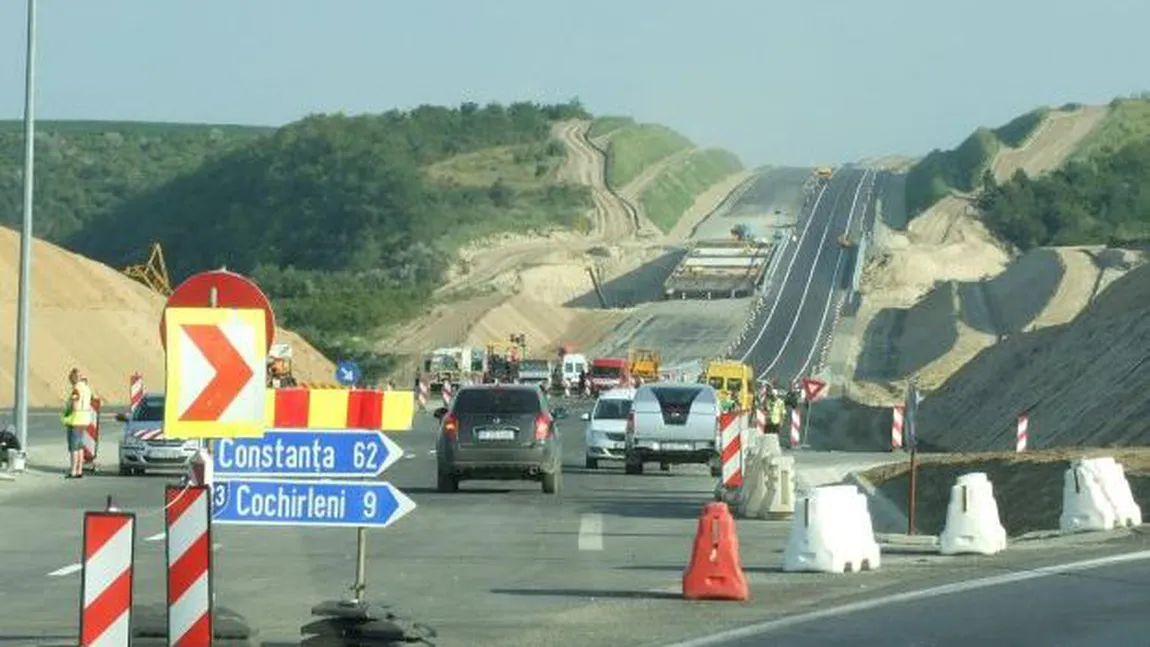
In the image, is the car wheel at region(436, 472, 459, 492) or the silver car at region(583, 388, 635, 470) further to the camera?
the silver car at region(583, 388, 635, 470)

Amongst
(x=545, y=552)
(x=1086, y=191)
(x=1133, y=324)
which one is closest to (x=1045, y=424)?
(x=1133, y=324)

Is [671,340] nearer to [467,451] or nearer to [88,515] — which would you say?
[467,451]

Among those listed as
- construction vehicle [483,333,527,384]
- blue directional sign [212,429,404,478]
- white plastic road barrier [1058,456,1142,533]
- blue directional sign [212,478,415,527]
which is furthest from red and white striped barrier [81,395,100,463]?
construction vehicle [483,333,527,384]

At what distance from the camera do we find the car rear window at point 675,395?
42.5 m

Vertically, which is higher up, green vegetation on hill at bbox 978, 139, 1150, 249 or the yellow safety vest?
green vegetation on hill at bbox 978, 139, 1150, 249

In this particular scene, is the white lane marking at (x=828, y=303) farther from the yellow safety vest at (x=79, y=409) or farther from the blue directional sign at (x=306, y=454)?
the blue directional sign at (x=306, y=454)

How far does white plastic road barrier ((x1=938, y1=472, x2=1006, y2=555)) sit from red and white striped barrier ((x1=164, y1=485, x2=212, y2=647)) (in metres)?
11.0

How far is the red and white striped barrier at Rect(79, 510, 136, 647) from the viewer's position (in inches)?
548

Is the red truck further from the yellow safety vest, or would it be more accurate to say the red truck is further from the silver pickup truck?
the yellow safety vest

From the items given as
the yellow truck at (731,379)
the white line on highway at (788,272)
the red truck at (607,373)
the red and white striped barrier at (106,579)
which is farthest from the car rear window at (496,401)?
the white line on highway at (788,272)

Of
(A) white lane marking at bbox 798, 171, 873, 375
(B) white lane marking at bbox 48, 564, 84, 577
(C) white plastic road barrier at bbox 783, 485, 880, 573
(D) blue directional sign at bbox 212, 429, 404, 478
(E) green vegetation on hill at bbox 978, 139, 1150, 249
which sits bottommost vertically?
(B) white lane marking at bbox 48, 564, 84, 577

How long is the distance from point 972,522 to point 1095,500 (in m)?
2.77

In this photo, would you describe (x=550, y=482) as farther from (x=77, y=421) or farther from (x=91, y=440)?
(x=91, y=440)

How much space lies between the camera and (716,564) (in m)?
19.8
